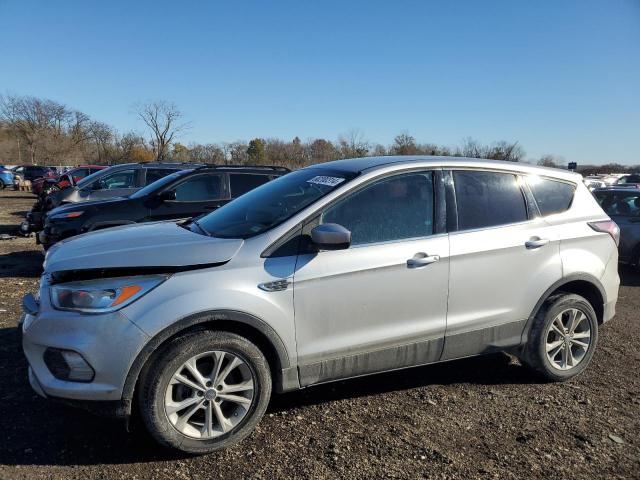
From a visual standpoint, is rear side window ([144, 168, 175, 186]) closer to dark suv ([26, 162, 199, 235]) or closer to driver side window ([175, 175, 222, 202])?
dark suv ([26, 162, 199, 235])

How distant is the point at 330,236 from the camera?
10.1ft

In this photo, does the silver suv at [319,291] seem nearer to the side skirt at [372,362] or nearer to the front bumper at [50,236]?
the side skirt at [372,362]

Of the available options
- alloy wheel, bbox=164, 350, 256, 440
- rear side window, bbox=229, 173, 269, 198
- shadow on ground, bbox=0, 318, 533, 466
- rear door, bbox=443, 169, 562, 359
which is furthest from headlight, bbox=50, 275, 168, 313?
rear side window, bbox=229, 173, 269, 198

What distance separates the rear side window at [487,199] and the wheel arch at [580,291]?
2.07ft

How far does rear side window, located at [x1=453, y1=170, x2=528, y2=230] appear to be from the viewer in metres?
3.81

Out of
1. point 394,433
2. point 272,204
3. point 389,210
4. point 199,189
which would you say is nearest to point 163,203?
point 199,189

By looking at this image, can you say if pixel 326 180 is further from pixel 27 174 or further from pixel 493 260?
pixel 27 174

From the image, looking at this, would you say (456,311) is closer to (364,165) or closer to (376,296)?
(376,296)

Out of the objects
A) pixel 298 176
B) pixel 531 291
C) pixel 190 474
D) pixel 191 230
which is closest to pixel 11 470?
pixel 190 474

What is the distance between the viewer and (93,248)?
323cm

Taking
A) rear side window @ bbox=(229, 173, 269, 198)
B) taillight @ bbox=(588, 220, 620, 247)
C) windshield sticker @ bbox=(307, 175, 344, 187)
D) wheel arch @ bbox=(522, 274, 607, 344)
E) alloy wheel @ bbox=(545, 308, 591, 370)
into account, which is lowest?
alloy wheel @ bbox=(545, 308, 591, 370)

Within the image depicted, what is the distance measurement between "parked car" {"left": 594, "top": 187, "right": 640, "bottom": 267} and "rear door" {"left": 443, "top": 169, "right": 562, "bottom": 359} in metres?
5.96

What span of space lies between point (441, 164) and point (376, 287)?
3.87ft

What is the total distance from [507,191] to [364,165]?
1.21 m
